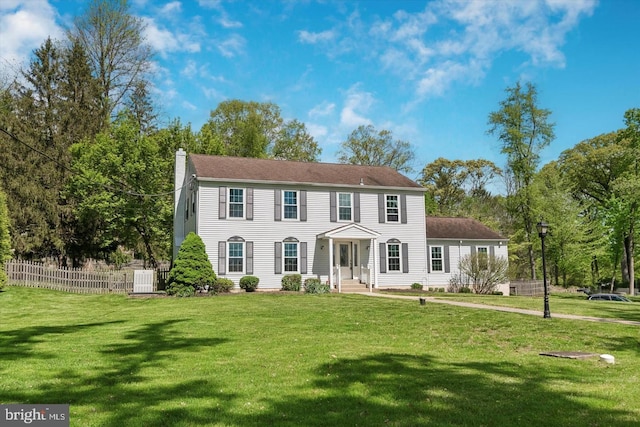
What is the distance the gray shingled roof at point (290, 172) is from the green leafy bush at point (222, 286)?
4996 millimetres

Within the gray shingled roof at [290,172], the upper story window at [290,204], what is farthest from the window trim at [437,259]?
the upper story window at [290,204]

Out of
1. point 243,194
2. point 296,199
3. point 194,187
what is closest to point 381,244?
point 296,199

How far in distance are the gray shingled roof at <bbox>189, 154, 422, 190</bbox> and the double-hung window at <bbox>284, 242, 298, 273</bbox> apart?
133 inches

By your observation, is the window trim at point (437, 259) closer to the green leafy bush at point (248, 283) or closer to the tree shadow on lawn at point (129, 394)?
the green leafy bush at point (248, 283)

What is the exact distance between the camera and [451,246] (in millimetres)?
28562

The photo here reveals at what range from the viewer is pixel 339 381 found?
6.25 metres

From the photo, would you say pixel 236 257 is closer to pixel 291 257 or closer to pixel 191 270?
pixel 291 257

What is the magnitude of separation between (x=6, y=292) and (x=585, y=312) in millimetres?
22205

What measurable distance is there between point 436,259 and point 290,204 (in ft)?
31.6

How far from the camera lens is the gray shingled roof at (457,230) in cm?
2877

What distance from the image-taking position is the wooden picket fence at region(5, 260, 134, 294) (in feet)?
73.4

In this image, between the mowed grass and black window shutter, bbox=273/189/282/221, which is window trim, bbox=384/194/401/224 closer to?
black window shutter, bbox=273/189/282/221

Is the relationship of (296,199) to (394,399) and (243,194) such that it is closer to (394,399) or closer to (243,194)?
(243,194)

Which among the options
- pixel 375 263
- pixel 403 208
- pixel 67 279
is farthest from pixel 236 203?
pixel 403 208
